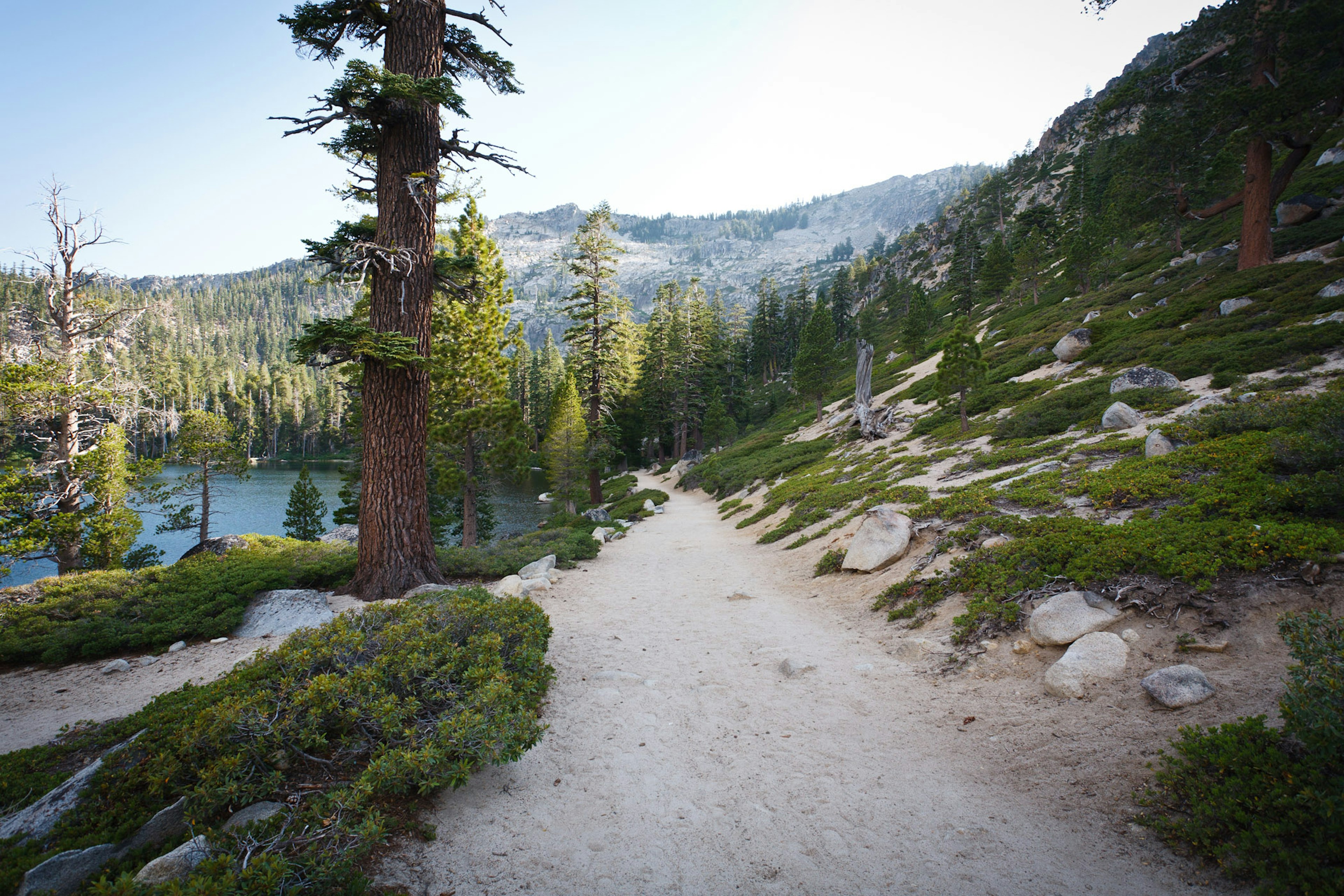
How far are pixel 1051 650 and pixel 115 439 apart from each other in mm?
20081

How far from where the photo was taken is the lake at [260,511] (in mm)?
20078

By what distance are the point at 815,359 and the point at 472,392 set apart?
2609cm

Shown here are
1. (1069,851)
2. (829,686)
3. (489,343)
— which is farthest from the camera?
(489,343)

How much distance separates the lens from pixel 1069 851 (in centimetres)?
293

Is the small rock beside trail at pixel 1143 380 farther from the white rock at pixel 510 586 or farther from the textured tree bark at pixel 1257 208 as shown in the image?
the white rock at pixel 510 586

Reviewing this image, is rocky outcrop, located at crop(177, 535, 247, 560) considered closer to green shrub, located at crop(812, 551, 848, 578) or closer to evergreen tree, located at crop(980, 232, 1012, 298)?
green shrub, located at crop(812, 551, 848, 578)

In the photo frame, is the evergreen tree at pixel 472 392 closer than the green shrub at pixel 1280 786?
No

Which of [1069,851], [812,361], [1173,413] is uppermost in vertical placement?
[812,361]

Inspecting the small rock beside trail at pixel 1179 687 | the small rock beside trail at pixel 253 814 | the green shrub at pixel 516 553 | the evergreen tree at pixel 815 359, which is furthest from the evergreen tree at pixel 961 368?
the small rock beside trail at pixel 253 814

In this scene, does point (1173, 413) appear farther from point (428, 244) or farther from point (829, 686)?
point (428, 244)

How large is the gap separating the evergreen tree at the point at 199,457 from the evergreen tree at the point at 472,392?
24.1 feet

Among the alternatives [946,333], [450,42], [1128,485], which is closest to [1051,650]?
[1128,485]

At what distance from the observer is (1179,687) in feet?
12.1

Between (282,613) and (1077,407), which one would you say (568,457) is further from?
(1077,407)
